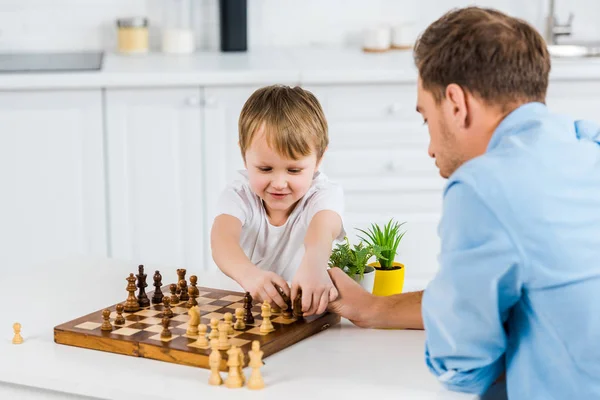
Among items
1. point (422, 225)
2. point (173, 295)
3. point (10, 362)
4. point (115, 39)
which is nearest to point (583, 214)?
point (173, 295)

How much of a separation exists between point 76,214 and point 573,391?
8.82 ft

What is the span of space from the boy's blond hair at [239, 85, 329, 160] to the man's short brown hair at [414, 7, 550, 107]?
621 mm

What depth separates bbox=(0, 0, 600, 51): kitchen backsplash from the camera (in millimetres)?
4332

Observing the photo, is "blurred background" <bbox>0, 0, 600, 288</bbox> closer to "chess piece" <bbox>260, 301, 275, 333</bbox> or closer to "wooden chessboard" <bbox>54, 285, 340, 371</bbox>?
"wooden chessboard" <bbox>54, 285, 340, 371</bbox>

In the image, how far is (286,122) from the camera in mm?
2078

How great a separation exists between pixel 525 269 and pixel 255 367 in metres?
0.43

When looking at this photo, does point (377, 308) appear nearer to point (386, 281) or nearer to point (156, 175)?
point (386, 281)

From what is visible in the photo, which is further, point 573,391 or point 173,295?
point 173,295

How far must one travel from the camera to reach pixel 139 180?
3.69 m

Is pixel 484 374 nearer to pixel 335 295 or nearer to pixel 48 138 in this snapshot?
pixel 335 295

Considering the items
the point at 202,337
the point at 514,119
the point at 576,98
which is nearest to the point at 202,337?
the point at 202,337

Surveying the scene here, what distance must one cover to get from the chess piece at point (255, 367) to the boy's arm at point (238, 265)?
1.07 ft

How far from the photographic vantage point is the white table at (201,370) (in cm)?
141

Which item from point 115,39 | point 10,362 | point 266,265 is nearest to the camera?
point 10,362
